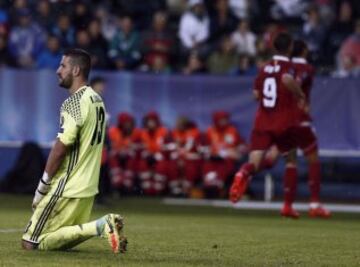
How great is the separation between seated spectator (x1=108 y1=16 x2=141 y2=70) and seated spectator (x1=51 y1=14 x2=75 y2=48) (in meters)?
0.78

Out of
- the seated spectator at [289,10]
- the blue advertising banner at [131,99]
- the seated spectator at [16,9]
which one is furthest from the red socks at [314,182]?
the seated spectator at [16,9]

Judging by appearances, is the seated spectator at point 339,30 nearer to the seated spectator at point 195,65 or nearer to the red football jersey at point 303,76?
the seated spectator at point 195,65

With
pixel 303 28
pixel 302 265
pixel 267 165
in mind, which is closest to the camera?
pixel 302 265

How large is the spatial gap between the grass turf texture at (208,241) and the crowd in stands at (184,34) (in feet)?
16.2

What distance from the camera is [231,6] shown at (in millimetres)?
23484

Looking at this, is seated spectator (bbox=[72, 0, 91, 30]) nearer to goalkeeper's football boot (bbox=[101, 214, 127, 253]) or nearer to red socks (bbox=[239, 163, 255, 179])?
red socks (bbox=[239, 163, 255, 179])

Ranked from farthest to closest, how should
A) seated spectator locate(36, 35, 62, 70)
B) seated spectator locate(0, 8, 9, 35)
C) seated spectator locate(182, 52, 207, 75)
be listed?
seated spectator locate(0, 8, 9, 35) → seated spectator locate(36, 35, 62, 70) → seated spectator locate(182, 52, 207, 75)

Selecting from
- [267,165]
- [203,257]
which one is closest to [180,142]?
[267,165]

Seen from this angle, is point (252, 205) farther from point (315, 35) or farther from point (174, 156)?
point (315, 35)

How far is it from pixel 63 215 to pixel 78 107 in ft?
3.01

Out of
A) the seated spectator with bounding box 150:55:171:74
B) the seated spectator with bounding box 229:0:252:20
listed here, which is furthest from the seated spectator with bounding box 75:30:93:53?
the seated spectator with bounding box 229:0:252:20

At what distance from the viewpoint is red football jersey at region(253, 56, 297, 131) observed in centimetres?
1578

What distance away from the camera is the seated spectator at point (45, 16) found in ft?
75.7

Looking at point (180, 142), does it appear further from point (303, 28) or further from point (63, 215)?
point (63, 215)
